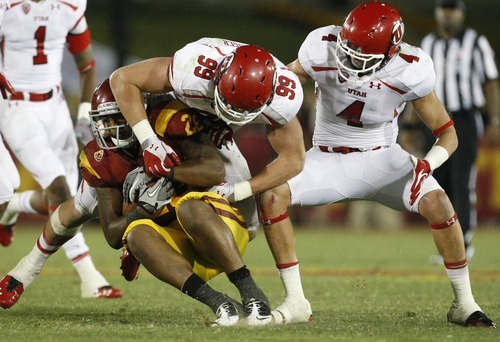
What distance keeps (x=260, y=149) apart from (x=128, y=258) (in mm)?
7486

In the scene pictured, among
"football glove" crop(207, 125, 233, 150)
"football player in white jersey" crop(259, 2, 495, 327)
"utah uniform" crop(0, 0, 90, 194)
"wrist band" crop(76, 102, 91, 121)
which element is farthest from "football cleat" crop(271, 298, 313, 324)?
"wrist band" crop(76, 102, 91, 121)

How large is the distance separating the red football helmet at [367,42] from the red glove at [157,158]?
3.24ft

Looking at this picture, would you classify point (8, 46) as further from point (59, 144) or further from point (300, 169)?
point (300, 169)

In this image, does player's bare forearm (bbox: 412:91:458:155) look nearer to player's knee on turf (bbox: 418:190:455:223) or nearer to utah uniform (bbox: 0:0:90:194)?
player's knee on turf (bbox: 418:190:455:223)

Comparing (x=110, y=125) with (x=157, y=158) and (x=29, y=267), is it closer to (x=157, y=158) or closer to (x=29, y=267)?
(x=157, y=158)

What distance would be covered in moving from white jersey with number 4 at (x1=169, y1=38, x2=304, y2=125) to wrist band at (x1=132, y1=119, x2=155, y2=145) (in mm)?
213

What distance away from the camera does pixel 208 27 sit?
21.5 metres

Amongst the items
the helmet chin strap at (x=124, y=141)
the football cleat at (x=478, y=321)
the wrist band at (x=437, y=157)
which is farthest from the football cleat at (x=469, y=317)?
the helmet chin strap at (x=124, y=141)

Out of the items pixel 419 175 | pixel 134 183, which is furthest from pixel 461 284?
pixel 134 183

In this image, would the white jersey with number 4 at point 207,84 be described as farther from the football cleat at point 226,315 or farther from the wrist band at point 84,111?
the wrist band at point 84,111

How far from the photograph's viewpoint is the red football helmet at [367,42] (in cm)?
464

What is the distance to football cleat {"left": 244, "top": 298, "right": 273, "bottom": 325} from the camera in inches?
161

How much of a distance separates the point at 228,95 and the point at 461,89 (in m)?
4.04

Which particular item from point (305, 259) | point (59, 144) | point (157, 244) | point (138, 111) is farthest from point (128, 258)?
point (305, 259)
